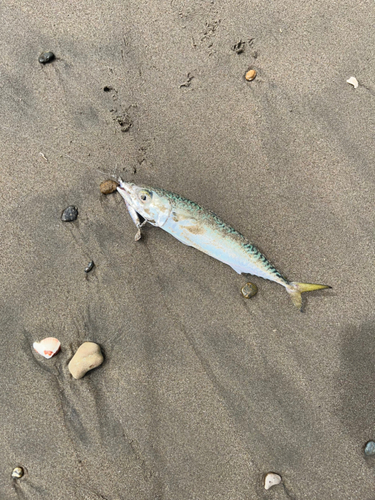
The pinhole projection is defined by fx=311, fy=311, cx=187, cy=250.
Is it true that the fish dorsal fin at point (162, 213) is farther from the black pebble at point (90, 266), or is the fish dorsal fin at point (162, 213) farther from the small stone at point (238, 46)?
the small stone at point (238, 46)

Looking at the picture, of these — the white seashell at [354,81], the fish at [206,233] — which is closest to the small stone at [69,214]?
the fish at [206,233]

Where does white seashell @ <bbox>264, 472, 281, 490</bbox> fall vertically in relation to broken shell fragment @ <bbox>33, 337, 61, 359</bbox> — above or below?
below

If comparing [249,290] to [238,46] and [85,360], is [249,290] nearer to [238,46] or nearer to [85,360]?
[85,360]

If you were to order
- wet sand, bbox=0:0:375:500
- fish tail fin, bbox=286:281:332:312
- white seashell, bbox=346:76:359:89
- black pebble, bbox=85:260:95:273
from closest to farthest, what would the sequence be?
wet sand, bbox=0:0:375:500
fish tail fin, bbox=286:281:332:312
black pebble, bbox=85:260:95:273
white seashell, bbox=346:76:359:89

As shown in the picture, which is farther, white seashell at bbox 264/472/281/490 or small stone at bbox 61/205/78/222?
small stone at bbox 61/205/78/222

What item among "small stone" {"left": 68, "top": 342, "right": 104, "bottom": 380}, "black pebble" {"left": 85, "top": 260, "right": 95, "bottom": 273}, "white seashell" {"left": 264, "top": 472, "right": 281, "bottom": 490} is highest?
"black pebble" {"left": 85, "top": 260, "right": 95, "bottom": 273}

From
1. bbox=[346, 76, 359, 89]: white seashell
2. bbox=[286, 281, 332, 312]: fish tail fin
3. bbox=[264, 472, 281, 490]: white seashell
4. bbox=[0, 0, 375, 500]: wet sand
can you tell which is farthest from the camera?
bbox=[346, 76, 359, 89]: white seashell

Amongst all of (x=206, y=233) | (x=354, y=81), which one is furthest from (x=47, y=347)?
(x=354, y=81)

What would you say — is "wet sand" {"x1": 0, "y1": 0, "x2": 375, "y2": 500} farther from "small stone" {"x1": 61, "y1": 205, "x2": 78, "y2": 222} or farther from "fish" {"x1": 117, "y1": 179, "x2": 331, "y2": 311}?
"fish" {"x1": 117, "y1": 179, "x2": 331, "y2": 311}

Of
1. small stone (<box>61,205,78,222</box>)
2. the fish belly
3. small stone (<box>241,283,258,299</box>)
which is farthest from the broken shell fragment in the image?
Answer: small stone (<box>241,283,258,299</box>)
